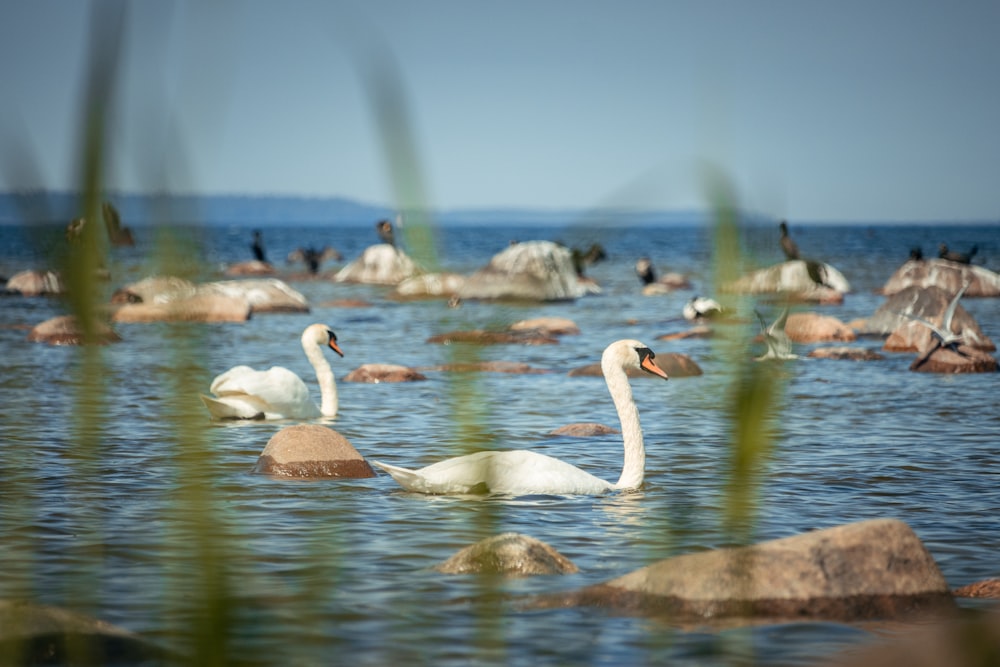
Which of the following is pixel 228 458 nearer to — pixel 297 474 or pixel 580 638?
pixel 297 474

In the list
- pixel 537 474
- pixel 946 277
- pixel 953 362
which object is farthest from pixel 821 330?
pixel 537 474

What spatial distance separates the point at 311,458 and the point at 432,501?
5.14 feet

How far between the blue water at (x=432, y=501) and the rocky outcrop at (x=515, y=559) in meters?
0.10

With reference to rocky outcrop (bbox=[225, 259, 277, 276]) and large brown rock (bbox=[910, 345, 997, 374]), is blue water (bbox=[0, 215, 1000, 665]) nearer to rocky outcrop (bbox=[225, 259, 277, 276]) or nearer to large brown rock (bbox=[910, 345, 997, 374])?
large brown rock (bbox=[910, 345, 997, 374])

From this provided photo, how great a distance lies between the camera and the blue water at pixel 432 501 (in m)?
2.86

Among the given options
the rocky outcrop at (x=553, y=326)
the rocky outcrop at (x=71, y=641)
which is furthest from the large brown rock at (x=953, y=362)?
the rocky outcrop at (x=71, y=641)

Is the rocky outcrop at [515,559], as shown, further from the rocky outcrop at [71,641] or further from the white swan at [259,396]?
the white swan at [259,396]

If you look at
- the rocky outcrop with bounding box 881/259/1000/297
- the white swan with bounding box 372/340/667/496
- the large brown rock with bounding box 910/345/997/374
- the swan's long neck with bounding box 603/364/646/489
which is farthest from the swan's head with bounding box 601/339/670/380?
the rocky outcrop with bounding box 881/259/1000/297

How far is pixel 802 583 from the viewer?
21.0 feet

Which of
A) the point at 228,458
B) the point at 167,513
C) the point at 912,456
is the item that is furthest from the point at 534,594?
the point at 912,456

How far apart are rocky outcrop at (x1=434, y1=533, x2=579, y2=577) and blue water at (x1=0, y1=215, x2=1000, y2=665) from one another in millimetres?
102

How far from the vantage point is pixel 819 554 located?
650 centimetres

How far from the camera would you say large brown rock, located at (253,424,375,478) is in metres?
10.4

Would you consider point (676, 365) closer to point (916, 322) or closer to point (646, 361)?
point (916, 322)
